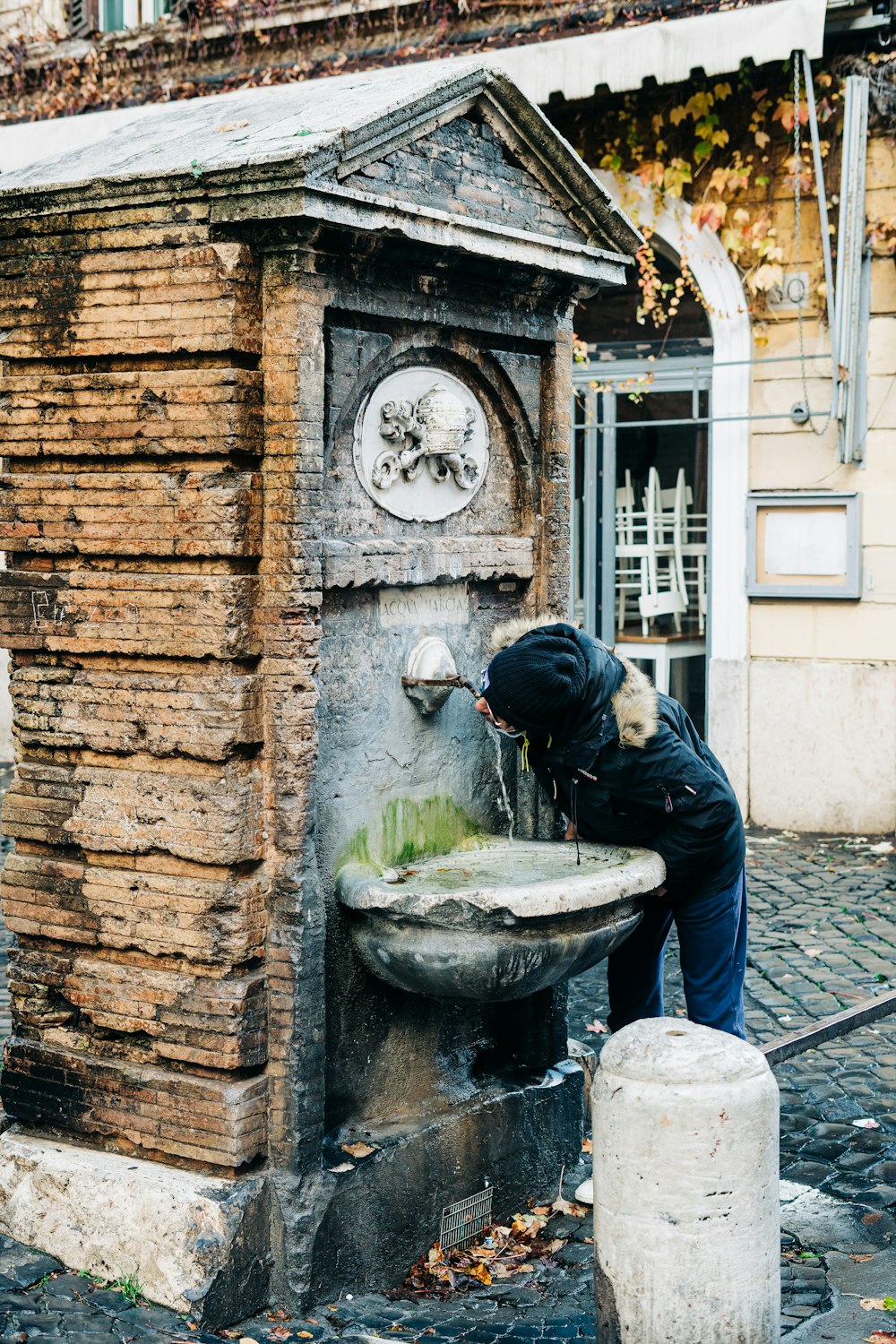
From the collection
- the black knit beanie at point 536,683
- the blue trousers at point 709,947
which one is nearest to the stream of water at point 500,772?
the blue trousers at point 709,947

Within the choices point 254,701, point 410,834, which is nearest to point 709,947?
point 410,834

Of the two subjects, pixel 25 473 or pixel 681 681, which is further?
pixel 681 681

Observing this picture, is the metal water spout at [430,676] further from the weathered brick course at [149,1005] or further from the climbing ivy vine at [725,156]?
the climbing ivy vine at [725,156]

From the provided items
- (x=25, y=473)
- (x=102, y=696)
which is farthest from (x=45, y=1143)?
(x=25, y=473)

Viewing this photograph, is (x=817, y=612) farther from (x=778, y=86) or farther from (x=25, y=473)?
(x=25, y=473)

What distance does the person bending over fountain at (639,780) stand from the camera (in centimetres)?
438

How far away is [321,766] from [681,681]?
7051mm

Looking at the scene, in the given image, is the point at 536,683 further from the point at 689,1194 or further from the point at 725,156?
the point at 725,156

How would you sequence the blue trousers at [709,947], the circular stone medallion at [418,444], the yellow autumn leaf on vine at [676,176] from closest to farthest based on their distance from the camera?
1. the circular stone medallion at [418,444]
2. the blue trousers at [709,947]
3. the yellow autumn leaf on vine at [676,176]

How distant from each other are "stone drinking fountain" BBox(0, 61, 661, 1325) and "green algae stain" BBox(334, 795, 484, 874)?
22 mm

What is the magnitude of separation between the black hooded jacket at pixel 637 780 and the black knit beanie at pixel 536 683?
0.11 ft

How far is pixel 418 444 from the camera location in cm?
462

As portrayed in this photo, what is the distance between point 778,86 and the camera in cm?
991

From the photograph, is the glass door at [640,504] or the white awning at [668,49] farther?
the glass door at [640,504]
